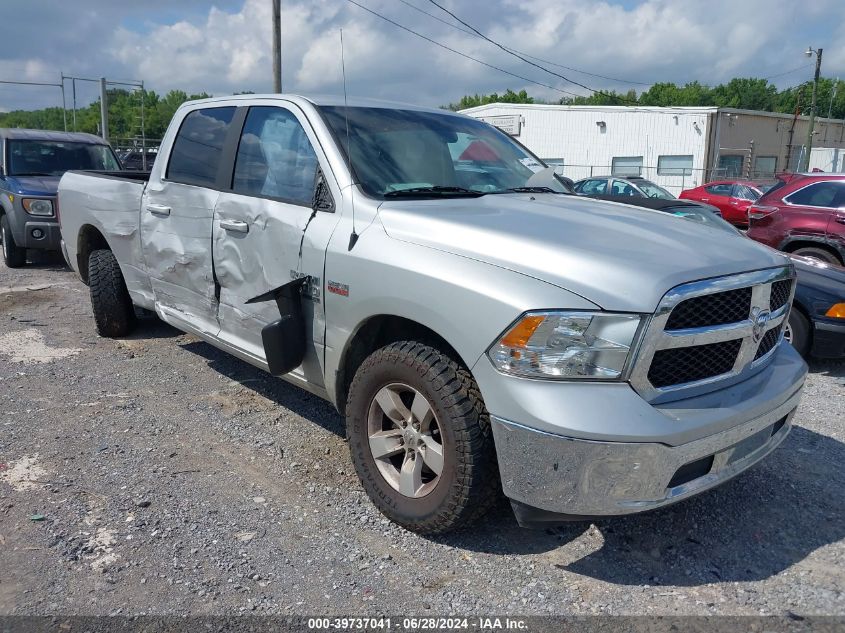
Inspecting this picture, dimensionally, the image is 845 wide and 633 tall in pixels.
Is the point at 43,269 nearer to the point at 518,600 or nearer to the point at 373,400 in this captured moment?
the point at 373,400

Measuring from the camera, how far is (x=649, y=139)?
33.0 m

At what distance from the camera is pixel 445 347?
2.99 metres


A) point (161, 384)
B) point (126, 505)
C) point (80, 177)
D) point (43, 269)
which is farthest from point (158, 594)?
point (43, 269)

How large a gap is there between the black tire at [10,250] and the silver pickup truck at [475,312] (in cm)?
716

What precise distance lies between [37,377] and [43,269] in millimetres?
5800

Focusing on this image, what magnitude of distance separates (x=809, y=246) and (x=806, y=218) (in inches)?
13.7

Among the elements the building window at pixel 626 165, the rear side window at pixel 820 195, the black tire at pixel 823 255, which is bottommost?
the black tire at pixel 823 255

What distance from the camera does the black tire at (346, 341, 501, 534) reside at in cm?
280

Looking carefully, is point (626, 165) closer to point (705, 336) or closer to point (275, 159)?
point (275, 159)

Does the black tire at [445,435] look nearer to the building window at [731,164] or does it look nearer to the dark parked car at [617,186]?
the dark parked car at [617,186]

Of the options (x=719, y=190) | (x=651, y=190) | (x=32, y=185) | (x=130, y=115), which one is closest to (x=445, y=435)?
(x=32, y=185)

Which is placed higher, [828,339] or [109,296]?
[109,296]

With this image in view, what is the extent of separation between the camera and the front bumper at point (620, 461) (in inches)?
98.3

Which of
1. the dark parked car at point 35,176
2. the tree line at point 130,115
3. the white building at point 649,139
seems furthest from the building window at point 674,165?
the tree line at point 130,115
